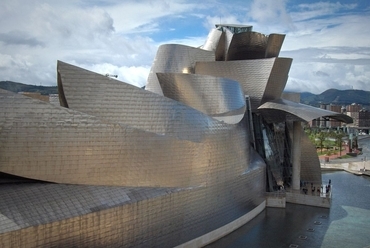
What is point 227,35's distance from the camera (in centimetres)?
3200

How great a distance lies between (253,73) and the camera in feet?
92.3

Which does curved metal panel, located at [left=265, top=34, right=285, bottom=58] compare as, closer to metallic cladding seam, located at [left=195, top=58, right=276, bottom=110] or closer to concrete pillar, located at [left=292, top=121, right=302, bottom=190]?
metallic cladding seam, located at [left=195, top=58, right=276, bottom=110]

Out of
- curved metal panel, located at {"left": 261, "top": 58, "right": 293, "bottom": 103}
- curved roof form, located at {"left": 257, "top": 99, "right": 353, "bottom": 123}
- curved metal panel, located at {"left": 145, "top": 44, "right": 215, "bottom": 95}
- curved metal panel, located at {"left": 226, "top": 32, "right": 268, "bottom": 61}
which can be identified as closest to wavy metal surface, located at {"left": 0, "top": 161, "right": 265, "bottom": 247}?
curved roof form, located at {"left": 257, "top": 99, "right": 353, "bottom": 123}

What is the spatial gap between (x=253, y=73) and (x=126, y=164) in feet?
50.3

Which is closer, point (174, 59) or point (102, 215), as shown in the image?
point (102, 215)

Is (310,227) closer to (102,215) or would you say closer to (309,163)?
(309,163)

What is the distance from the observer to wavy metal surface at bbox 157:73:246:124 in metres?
22.0

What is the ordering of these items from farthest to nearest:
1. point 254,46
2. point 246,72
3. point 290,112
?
point 254,46 → point 246,72 → point 290,112

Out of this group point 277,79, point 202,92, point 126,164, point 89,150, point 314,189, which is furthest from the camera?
point 314,189

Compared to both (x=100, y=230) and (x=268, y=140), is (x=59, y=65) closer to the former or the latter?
(x=100, y=230)

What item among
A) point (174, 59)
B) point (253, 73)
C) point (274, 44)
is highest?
point (274, 44)

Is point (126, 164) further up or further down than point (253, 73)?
further down

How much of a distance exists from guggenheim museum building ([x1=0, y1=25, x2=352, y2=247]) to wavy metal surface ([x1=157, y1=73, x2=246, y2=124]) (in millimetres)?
57

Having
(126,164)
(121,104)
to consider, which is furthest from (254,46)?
(126,164)
